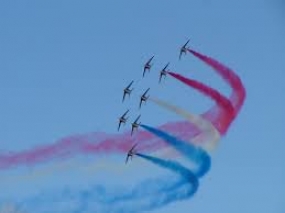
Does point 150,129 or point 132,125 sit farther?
point 132,125

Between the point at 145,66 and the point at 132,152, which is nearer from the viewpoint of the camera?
the point at 132,152

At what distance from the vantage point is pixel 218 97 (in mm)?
64938

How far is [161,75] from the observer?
73000 millimetres

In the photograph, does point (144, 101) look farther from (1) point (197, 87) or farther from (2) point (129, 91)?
(1) point (197, 87)

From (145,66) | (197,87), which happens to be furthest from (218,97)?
(145,66)

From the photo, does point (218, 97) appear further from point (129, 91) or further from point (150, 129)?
point (129, 91)

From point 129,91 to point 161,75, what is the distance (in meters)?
4.40

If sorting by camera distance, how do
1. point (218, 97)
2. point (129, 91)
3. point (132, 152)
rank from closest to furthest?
point (218, 97) < point (132, 152) < point (129, 91)

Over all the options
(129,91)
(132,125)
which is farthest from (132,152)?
(129,91)

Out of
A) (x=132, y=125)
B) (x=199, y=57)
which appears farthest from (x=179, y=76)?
(x=132, y=125)

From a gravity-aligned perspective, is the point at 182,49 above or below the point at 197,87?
above

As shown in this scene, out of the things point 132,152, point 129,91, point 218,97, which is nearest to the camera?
point 218,97

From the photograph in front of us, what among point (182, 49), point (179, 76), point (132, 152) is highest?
point (182, 49)

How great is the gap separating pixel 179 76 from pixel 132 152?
385 inches
